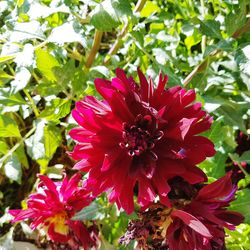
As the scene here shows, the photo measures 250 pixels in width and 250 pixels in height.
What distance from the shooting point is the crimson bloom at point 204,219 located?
20.9 inches

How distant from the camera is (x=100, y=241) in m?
0.80

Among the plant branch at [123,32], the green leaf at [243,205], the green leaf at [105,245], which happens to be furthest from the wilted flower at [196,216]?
the plant branch at [123,32]

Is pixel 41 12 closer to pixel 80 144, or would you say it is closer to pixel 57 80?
pixel 57 80

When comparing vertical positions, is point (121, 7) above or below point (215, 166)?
above

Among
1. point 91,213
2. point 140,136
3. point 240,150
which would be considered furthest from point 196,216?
point 240,150

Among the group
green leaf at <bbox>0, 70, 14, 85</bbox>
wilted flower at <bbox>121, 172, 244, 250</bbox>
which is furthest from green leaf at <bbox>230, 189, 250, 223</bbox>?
green leaf at <bbox>0, 70, 14, 85</bbox>

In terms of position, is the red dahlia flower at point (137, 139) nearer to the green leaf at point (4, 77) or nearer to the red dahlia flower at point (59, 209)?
the red dahlia flower at point (59, 209)

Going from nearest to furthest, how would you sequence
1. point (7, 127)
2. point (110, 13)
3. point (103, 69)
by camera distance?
1. point (110, 13)
2. point (103, 69)
3. point (7, 127)

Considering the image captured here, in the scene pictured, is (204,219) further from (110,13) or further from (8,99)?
(8,99)

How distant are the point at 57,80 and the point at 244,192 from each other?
0.33 m

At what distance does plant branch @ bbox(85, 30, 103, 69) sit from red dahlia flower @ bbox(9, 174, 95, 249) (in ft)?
0.84

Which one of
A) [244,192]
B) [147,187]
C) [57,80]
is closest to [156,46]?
[57,80]

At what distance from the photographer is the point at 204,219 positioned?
21.0 inches

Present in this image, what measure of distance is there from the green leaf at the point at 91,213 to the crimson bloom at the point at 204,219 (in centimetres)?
17
